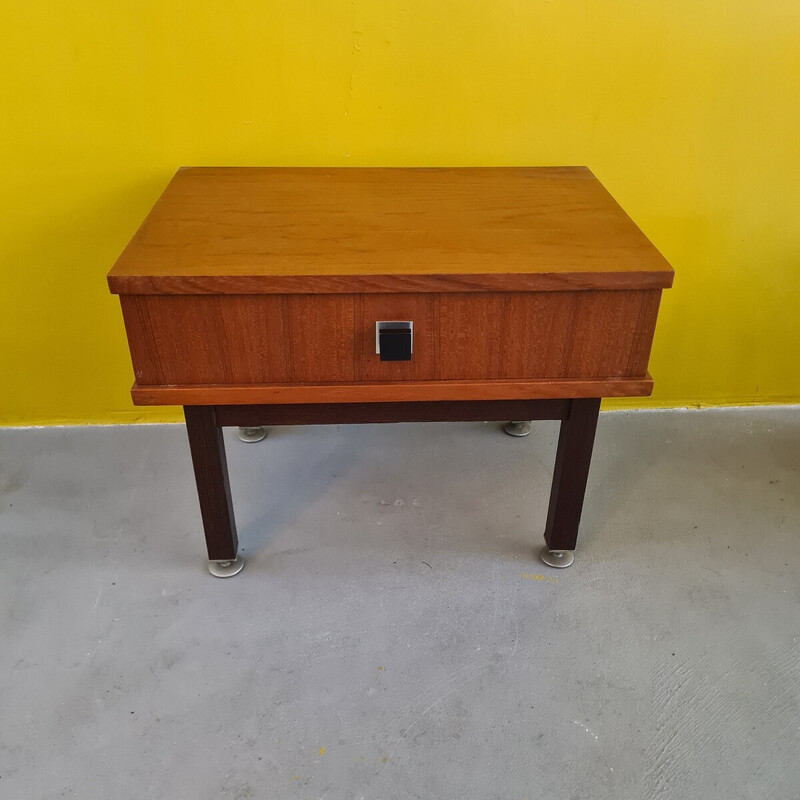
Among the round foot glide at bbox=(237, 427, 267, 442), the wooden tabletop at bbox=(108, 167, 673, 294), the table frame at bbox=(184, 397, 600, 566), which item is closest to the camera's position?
the wooden tabletop at bbox=(108, 167, 673, 294)

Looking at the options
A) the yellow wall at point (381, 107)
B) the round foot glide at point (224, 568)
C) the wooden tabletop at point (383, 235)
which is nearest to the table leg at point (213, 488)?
the round foot glide at point (224, 568)

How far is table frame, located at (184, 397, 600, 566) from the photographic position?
109cm

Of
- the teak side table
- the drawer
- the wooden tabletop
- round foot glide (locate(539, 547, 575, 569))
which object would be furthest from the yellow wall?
round foot glide (locate(539, 547, 575, 569))

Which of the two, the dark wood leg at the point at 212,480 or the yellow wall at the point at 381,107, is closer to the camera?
the dark wood leg at the point at 212,480

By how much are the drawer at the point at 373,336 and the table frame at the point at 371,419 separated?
0.07 meters

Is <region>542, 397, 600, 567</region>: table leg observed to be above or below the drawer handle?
below

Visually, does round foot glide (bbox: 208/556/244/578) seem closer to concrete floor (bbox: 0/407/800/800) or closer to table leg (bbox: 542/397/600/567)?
concrete floor (bbox: 0/407/800/800)

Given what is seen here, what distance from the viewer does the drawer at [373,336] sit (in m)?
0.98

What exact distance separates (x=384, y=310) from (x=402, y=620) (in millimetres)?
489

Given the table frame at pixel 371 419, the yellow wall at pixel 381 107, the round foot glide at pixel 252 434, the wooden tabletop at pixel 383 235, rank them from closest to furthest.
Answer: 1. the wooden tabletop at pixel 383 235
2. the table frame at pixel 371 419
3. the yellow wall at pixel 381 107
4. the round foot glide at pixel 252 434

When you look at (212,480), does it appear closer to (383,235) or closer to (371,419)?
(371,419)

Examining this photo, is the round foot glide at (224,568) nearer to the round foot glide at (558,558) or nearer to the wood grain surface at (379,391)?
the wood grain surface at (379,391)

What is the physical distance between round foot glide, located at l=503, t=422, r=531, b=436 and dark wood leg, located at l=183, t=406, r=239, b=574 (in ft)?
1.92

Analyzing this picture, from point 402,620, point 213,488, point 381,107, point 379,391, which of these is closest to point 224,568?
point 213,488
